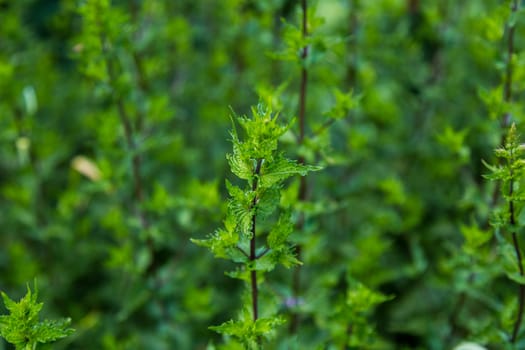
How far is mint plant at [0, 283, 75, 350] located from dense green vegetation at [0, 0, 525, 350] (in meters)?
0.49

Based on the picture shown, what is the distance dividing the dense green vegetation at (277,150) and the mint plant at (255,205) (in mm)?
199

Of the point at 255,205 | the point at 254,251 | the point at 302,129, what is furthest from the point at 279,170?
the point at 302,129

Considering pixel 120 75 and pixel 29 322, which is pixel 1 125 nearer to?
pixel 120 75

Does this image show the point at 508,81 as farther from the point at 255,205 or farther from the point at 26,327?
the point at 26,327

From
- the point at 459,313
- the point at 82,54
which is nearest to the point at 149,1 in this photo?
the point at 82,54

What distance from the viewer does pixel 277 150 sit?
1737 mm

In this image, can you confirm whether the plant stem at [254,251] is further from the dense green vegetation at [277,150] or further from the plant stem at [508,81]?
the plant stem at [508,81]

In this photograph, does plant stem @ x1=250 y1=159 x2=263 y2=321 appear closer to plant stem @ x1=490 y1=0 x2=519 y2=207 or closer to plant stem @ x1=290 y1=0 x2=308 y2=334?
plant stem @ x1=290 y1=0 x2=308 y2=334

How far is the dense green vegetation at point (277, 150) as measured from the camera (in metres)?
1.79

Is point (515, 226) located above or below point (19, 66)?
below

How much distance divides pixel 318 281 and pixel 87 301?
3.81 feet

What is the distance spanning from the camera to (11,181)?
2.85 meters

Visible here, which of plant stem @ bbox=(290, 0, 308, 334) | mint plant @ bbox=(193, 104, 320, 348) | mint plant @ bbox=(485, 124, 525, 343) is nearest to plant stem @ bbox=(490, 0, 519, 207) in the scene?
mint plant @ bbox=(485, 124, 525, 343)

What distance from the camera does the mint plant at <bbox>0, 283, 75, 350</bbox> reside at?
1.21 metres
